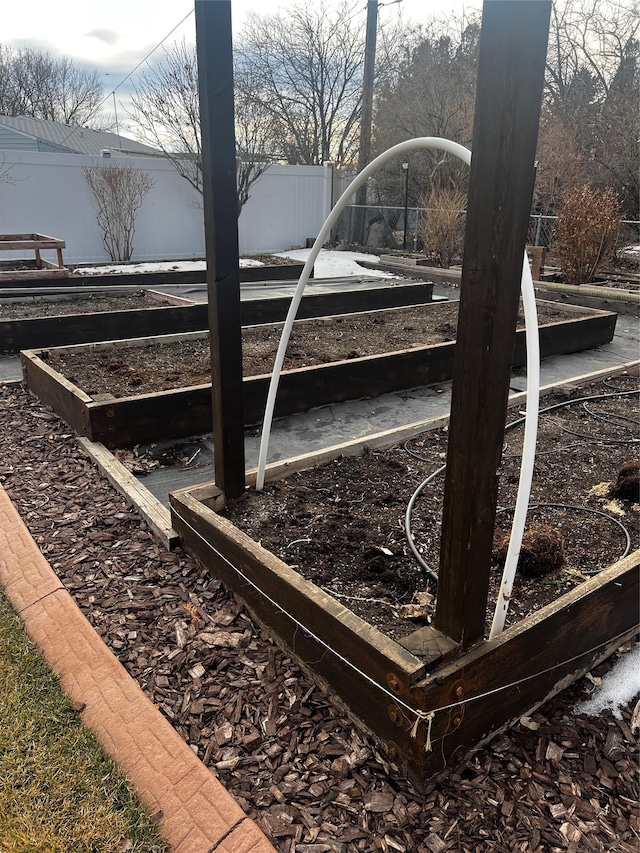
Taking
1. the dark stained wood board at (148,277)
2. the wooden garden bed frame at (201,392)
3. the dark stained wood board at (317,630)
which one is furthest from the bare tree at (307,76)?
the dark stained wood board at (317,630)

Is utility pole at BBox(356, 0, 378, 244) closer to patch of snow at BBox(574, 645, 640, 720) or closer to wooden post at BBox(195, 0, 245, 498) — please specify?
wooden post at BBox(195, 0, 245, 498)

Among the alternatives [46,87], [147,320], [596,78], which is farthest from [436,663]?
[46,87]

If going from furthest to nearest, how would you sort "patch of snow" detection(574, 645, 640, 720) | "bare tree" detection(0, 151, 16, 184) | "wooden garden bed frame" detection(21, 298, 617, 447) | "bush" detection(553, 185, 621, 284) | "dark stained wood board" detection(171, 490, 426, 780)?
1. "bare tree" detection(0, 151, 16, 184)
2. "bush" detection(553, 185, 621, 284)
3. "wooden garden bed frame" detection(21, 298, 617, 447)
4. "patch of snow" detection(574, 645, 640, 720)
5. "dark stained wood board" detection(171, 490, 426, 780)

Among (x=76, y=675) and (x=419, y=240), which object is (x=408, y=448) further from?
(x=419, y=240)

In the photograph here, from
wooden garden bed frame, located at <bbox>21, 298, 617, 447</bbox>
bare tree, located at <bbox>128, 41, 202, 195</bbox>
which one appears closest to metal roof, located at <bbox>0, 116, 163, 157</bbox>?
bare tree, located at <bbox>128, 41, 202, 195</bbox>

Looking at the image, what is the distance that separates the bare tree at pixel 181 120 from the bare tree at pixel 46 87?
790 inches

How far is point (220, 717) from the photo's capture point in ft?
6.46

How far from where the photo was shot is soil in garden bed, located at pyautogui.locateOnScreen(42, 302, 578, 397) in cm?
486

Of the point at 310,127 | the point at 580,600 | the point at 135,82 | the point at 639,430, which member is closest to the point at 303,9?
the point at 310,127

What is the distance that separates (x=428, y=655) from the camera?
1.69 meters

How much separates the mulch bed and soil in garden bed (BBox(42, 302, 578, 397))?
7.74ft

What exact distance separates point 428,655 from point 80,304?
818cm

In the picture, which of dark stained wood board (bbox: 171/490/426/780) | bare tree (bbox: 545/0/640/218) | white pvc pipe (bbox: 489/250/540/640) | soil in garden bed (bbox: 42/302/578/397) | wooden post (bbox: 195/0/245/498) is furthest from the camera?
bare tree (bbox: 545/0/640/218)

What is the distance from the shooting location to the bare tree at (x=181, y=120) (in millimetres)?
14430
